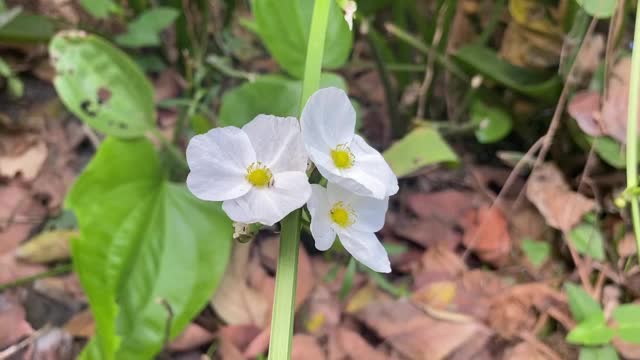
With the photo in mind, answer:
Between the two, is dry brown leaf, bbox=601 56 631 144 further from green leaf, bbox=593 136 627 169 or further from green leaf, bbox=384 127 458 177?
green leaf, bbox=384 127 458 177

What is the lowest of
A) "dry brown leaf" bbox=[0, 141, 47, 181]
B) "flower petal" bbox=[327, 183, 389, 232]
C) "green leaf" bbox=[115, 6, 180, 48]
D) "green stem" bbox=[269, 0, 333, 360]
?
"dry brown leaf" bbox=[0, 141, 47, 181]

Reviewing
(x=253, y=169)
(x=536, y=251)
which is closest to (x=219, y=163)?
(x=253, y=169)

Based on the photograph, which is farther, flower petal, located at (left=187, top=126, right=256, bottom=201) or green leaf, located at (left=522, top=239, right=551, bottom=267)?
green leaf, located at (left=522, top=239, right=551, bottom=267)

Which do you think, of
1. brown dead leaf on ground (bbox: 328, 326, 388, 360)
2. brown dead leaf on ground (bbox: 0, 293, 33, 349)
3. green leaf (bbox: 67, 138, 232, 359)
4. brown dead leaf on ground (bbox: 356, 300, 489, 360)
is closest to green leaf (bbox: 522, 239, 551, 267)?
brown dead leaf on ground (bbox: 356, 300, 489, 360)

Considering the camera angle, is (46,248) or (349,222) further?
(46,248)

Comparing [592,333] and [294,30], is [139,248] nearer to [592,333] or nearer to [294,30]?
[294,30]

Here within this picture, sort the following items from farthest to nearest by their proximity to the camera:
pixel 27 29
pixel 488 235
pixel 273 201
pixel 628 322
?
pixel 27 29
pixel 488 235
pixel 628 322
pixel 273 201
